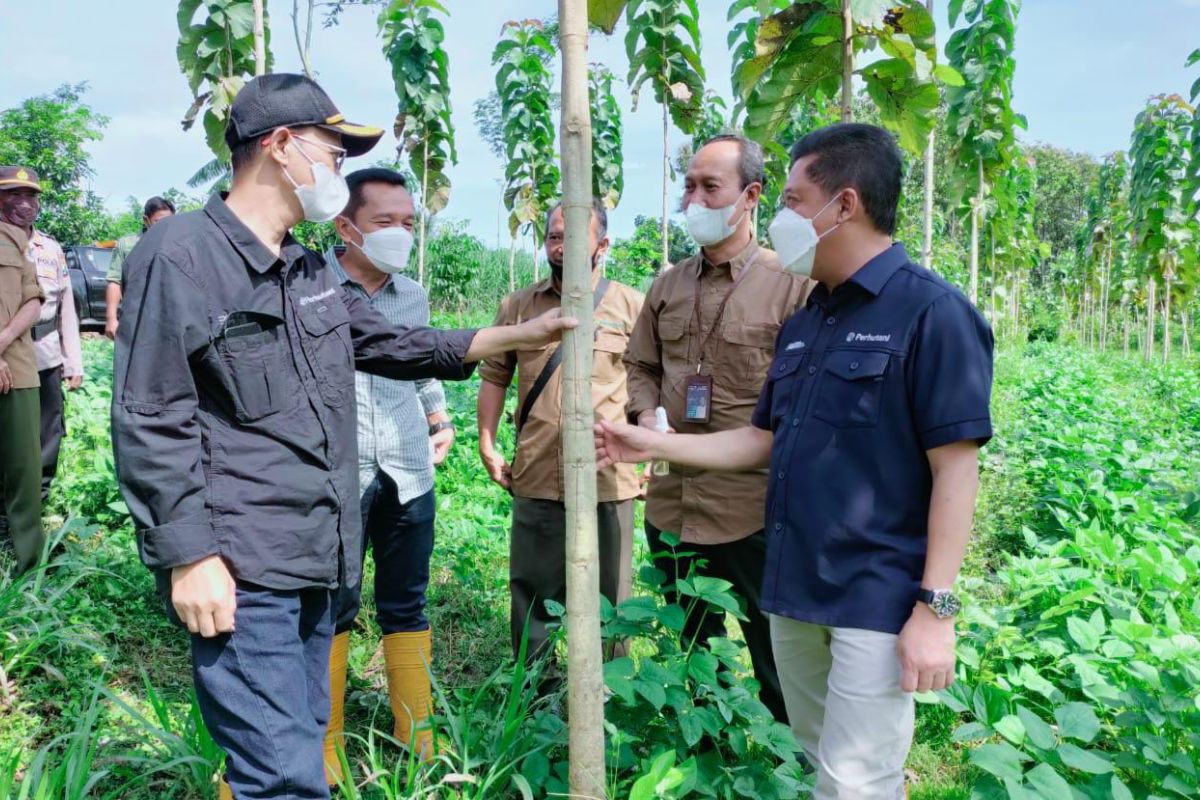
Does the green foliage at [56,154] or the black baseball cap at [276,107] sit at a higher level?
the green foliage at [56,154]

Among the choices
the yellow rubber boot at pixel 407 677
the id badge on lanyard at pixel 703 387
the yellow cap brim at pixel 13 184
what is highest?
the yellow cap brim at pixel 13 184

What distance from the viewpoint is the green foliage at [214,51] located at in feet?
20.7

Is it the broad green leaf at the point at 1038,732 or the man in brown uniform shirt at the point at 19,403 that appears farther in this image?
the man in brown uniform shirt at the point at 19,403

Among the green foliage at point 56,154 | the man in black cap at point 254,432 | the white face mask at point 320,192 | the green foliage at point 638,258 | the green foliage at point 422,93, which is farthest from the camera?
the green foliage at point 56,154

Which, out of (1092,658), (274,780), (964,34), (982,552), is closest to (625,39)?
(964,34)

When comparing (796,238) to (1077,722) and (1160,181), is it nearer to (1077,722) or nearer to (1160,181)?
(1077,722)

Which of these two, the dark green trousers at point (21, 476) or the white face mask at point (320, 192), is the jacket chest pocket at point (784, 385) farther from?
the dark green trousers at point (21, 476)

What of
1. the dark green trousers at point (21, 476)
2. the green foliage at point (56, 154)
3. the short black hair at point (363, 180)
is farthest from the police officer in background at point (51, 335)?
the green foliage at point (56, 154)

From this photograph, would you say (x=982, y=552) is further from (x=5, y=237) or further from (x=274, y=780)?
(x=5, y=237)

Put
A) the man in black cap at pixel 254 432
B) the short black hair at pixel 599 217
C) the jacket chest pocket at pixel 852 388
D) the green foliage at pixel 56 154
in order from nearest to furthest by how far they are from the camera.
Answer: the man in black cap at pixel 254 432
the jacket chest pocket at pixel 852 388
the short black hair at pixel 599 217
the green foliage at pixel 56 154

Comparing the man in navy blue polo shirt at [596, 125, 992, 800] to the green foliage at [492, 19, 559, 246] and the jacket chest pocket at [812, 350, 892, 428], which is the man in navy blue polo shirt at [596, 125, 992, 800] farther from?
the green foliage at [492, 19, 559, 246]

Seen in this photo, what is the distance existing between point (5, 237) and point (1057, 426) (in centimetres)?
702

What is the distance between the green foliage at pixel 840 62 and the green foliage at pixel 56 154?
28.4m

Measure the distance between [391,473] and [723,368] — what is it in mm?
1213
